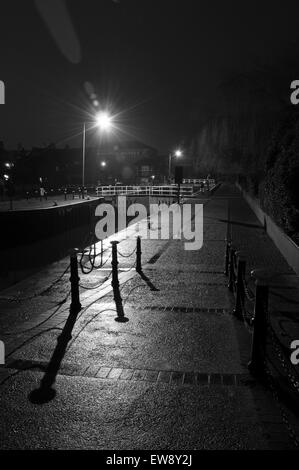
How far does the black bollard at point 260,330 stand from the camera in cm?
454

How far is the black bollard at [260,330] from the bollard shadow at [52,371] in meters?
2.51

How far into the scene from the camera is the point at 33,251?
53.0ft

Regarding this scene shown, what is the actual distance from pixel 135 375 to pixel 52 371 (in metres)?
1.10

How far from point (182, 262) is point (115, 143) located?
93662 mm

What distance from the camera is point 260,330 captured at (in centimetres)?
462

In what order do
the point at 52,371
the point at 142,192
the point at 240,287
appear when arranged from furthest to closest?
the point at 142,192, the point at 240,287, the point at 52,371

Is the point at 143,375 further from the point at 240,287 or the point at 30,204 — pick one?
the point at 30,204

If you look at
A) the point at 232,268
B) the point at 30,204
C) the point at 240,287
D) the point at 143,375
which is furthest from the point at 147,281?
the point at 30,204

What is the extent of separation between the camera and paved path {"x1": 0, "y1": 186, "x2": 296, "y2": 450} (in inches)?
139

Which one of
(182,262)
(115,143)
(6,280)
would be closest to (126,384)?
(182,262)

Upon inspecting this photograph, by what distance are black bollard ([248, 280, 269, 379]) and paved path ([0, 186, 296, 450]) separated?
0.53ft
